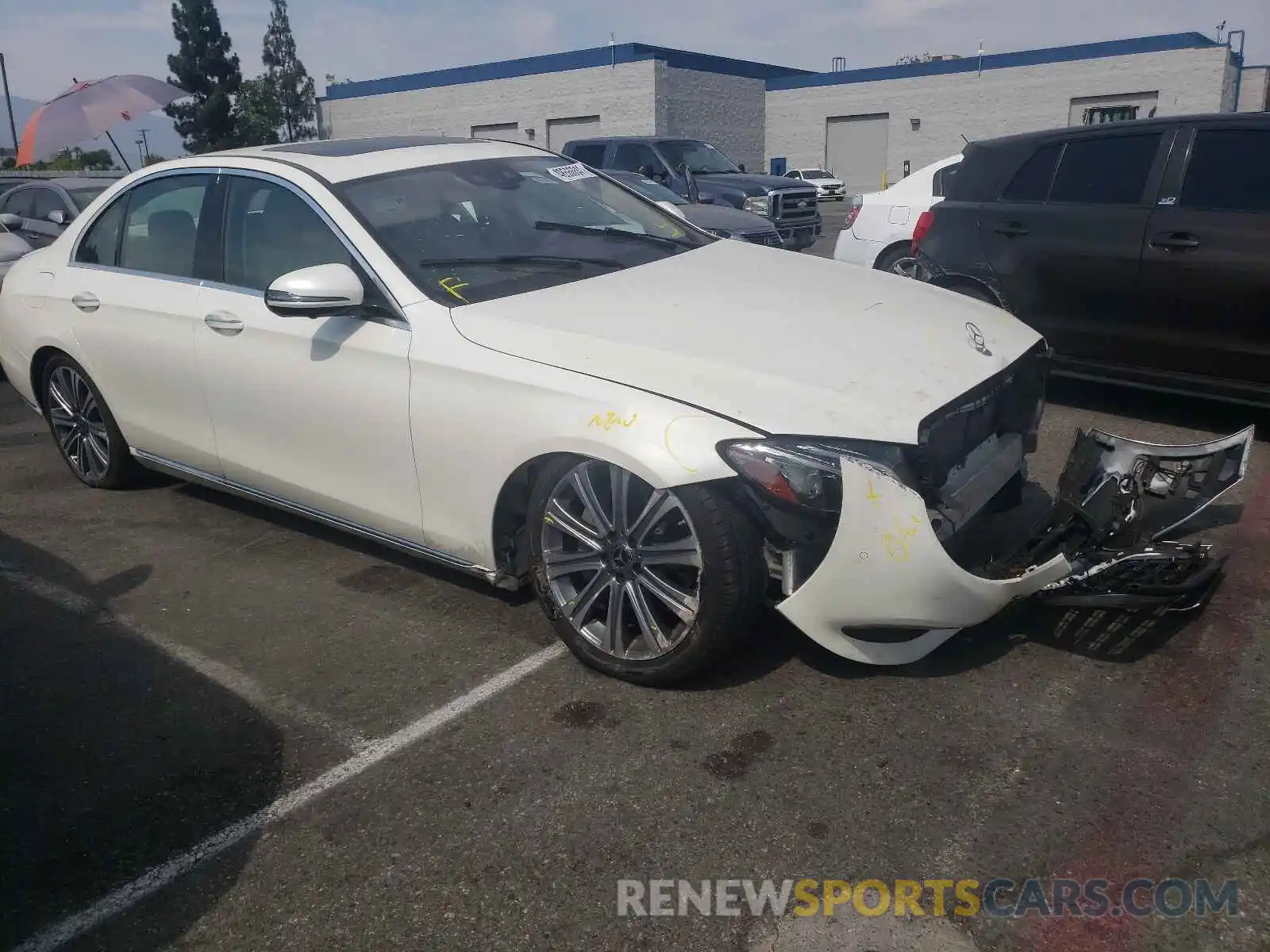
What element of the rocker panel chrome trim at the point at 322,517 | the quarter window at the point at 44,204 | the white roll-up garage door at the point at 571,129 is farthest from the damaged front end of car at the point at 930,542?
the white roll-up garage door at the point at 571,129

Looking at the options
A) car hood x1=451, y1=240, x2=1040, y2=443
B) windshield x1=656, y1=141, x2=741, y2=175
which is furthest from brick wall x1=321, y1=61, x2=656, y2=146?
car hood x1=451, y1=240, x2=1040, y2=443

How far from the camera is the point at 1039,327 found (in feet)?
21.0

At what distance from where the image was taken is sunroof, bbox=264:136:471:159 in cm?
461

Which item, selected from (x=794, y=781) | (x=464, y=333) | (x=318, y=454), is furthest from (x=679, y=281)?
(x=794, y=781)

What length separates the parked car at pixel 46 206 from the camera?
11.3m

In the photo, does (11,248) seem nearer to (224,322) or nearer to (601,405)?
(224,322)

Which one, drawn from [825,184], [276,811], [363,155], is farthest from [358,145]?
[825,184]

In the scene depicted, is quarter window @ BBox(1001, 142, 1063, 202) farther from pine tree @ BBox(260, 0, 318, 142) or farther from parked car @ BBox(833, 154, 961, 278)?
pine tree @ BBox(260, 0, 318, 142)

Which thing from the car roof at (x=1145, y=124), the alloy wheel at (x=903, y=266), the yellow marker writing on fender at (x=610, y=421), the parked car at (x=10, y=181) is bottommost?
the alloy wheel at (x=903, y=266)

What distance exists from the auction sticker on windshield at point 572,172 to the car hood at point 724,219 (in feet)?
17.8

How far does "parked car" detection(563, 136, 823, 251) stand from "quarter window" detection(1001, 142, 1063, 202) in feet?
27.7

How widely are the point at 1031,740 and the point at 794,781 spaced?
0.71m

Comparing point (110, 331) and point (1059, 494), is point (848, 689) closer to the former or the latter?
point (1059, 494)

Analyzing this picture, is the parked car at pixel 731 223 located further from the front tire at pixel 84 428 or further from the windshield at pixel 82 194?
the front tire at pixel 84 428
